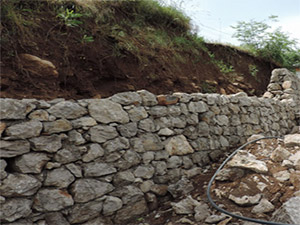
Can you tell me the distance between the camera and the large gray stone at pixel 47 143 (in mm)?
2219

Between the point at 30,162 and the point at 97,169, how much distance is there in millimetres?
675

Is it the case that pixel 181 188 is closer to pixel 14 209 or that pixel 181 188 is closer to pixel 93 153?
pixel 93 153

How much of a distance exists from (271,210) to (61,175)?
2.19 m

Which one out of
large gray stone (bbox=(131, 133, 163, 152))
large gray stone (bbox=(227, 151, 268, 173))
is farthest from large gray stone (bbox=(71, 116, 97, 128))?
large gray stone (bbox=(227, 151, 268, 173))

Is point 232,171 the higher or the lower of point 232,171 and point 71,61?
the lower

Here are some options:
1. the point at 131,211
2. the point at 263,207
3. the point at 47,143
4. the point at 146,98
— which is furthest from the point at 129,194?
the point at 263,207

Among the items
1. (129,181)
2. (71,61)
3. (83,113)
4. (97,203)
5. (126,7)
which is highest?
(126,7)

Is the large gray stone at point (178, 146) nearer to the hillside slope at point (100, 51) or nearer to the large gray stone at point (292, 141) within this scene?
the hillside slope at point (100, 51)

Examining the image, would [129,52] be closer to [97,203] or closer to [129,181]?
[129,181]

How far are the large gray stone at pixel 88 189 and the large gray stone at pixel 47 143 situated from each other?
424 millimetres

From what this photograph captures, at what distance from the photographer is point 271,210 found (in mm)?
2475

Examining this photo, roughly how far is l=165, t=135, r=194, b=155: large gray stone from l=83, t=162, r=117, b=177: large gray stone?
924 millimetres

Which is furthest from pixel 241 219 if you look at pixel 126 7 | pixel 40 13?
pixel 126 7

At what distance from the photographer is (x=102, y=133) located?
105 inches
